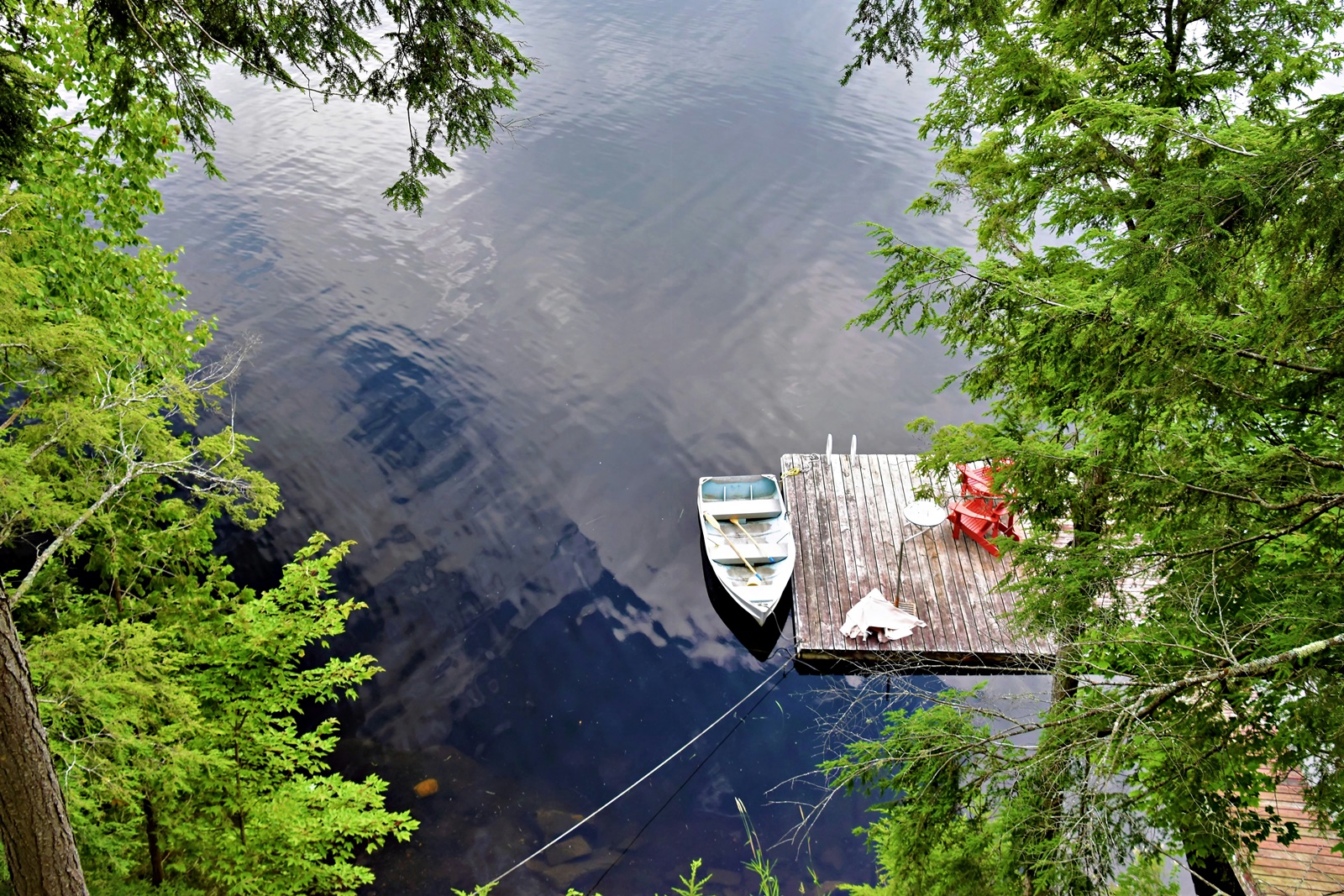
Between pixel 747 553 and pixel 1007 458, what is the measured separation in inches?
392

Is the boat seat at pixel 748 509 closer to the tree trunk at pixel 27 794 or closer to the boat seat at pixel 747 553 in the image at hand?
the boat seat at pixel 747 553

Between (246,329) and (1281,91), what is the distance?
2531 centimetres

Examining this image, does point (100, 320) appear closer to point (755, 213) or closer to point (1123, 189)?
point (1123, 189)

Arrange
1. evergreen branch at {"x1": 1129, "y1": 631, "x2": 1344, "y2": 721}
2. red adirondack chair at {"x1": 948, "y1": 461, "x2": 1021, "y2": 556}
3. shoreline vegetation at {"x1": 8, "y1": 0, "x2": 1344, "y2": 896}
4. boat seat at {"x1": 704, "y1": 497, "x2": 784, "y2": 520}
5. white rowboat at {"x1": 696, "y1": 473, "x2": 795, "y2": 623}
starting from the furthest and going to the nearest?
boat seat at {"x1": 704, "y1": 497, "x2": 784, "y2": 520} < red adirondack chair at {"x1": 948, "y1": 461, "x2": 1021, "y2": 556} < white rowboat at {"x1": 696, "y1": 473, "x2": 795, "y2": 623} < shoreline vegetation at {"x1": 8, "y1": 0, "x2": 1344, "y2": 896} < evergreen branch at {"x1": 1129, "y1": 631, "x2": 1344, "y2": 721}

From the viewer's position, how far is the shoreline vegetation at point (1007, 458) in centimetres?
442

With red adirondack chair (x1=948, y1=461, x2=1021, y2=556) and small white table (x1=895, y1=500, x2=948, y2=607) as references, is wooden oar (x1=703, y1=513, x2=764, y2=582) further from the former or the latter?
red adirondack chair (x1=948, y1=461, x2=1021, y2=556)

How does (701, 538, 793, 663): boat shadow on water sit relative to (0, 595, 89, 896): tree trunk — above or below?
below

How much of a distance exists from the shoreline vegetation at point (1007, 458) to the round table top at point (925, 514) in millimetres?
5739

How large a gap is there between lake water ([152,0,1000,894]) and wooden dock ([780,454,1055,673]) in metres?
1.16

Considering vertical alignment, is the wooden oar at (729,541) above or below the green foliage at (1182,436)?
below

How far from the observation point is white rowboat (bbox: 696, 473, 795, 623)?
16109mm

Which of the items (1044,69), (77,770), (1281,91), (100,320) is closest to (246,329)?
(100,320)

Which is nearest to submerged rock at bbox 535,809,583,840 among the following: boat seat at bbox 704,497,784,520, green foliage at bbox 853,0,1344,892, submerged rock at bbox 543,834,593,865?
submerged rock at bbox 543,834,593,865

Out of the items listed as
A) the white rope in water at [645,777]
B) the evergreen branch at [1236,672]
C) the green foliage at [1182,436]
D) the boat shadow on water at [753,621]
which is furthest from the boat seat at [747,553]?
the evergreen branch at [1236,672]
